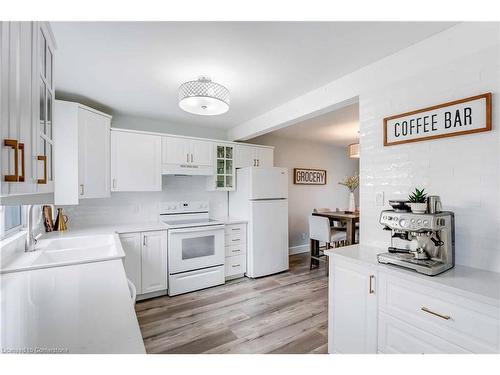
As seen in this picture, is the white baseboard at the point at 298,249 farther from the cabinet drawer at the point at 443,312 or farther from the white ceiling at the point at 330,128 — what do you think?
the cabinet drawer at the point at 443,312

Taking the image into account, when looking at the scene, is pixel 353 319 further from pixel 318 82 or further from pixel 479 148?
pixel 318 82

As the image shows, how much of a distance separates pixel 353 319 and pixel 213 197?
9.15 ft

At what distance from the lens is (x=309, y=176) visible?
5234 millimetres

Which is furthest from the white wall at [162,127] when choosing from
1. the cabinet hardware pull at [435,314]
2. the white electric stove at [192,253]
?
the cabinet hardware pull at [435,314]

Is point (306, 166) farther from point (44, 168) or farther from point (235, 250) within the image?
point (44, 168)

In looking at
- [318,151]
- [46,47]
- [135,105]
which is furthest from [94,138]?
[318,151]

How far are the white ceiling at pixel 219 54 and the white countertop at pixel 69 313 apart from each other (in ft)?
4.92

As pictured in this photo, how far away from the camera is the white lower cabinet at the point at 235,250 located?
355 cm

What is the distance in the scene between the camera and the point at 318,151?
214 inches

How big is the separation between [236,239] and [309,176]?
239 cm

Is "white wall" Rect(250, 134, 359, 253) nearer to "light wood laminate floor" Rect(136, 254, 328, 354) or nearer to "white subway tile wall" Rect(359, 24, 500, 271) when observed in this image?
"light wood laminate floor" Rect(136, 254, 328, 354)

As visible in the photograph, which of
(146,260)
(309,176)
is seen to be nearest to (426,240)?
(146,260)

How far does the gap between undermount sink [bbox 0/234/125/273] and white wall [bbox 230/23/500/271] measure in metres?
2.07

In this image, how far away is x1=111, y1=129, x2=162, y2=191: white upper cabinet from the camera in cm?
300
